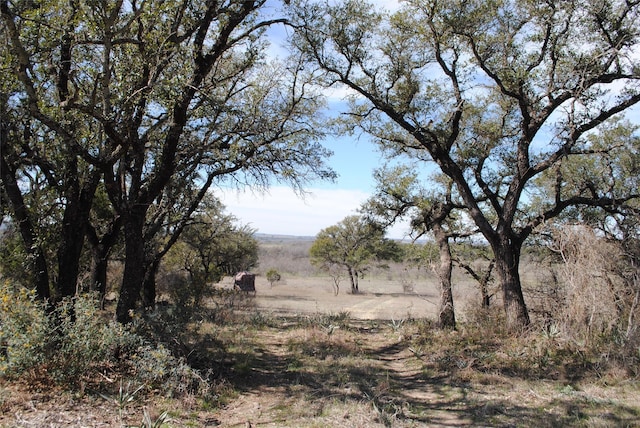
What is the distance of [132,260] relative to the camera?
8438mm

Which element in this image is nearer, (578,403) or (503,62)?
(578,403)

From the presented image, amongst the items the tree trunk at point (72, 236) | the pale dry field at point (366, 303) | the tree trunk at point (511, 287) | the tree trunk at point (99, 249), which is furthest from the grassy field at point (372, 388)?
the tree trunk at point (99, 249)

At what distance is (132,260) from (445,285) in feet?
30.8

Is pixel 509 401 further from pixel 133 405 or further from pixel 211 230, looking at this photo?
pixel 211 230

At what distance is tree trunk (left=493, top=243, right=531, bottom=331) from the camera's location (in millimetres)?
11195

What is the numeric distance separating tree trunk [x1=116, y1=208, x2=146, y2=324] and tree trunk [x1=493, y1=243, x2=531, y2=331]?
8.99 meters

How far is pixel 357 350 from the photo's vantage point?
11398 mm

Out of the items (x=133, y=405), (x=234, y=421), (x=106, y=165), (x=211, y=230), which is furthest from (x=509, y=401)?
(x=211, y=230)

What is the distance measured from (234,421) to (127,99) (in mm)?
5452

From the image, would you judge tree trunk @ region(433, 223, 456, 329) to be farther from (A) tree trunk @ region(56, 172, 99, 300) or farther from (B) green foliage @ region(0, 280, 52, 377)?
(B) green foliage @ region(0, 280, 52, 377)

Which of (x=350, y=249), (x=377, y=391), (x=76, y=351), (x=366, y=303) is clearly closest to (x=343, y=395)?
(x=377, y=391)

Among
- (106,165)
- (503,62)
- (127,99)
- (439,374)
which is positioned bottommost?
(439,374)

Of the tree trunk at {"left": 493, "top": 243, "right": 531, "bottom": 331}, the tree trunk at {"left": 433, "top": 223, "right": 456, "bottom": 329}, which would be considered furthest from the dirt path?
the tree trunk at {"left": 493, "top": 243, "right": 531, "bottom": 331}

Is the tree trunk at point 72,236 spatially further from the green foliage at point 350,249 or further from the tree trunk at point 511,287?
the green foliage at point 350,249
